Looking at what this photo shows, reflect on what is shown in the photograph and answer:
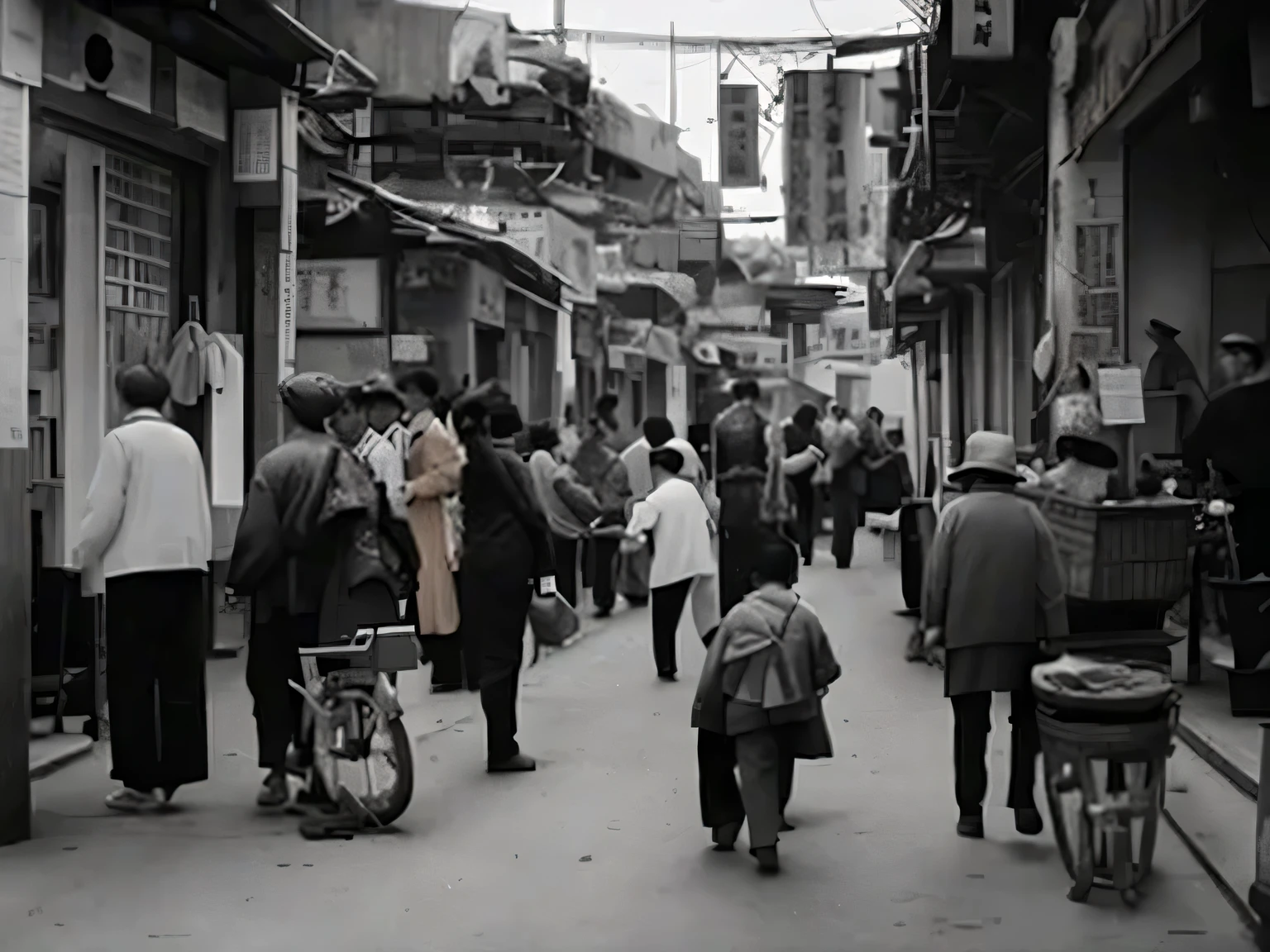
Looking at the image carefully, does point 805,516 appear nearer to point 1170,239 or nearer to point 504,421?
point 504,421

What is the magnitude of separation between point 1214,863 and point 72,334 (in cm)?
573

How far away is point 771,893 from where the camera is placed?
16.0 ft

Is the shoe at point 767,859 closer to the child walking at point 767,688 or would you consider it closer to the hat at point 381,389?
the child walking at point 767,688

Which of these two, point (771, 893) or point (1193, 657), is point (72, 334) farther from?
point (1193, 657)

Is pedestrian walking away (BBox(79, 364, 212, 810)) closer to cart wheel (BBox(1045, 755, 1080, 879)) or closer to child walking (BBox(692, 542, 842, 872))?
child walking (BBox(692, 542, 842, 872))

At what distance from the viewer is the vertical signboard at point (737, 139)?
604 centimetres

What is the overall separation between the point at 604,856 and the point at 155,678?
202cm

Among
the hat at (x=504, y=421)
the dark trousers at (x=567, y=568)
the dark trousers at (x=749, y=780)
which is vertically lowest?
the dark trousers at (x=749, y=780)

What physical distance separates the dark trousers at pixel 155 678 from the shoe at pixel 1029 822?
3275 millimetres

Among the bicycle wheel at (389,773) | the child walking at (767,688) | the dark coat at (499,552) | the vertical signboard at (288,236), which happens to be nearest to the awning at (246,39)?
the vertical signboard at (288,236)

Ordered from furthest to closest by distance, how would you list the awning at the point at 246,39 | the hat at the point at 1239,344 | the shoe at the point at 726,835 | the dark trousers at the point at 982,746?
the awning at the point at 246,39 → the hat at the point at 1239,344 → the dark trousers at the point at 982,746 → the shoe at the point at 726,835

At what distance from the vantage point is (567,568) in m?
6.78

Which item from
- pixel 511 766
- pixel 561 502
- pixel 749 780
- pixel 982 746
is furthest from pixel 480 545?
pixel 982 746

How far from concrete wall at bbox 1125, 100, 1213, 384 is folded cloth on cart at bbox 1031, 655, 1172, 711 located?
1774 millimetres
